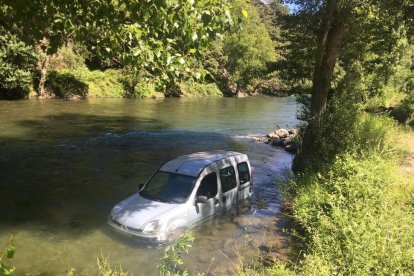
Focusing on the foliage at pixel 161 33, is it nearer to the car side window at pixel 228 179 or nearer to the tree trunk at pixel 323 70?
the car side window at pixel 228 179

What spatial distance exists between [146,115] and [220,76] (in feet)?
145

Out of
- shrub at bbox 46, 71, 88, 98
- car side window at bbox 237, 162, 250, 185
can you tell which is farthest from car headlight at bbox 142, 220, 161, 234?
shrub at bbox 46, 71, 88, 98

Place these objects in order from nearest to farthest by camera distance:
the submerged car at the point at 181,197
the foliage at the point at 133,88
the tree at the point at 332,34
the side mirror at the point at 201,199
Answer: the submerged car at the point at 181,197 < the side mirror at the point at 201,199 < the tree at the point at 332,34 < the foliage at the point at 133,88

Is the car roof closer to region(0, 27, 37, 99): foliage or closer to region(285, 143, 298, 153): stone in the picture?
region(285, 143, 298, 153): stone

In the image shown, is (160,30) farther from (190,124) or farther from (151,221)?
(190,124)

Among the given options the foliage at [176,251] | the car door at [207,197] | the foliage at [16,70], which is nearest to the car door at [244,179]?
the car door at [207,197]

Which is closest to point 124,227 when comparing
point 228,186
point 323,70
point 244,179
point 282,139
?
point 228,186

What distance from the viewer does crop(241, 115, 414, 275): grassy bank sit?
6141 mm

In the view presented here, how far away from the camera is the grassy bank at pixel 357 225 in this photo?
242 inches

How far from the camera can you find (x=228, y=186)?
12109 mm

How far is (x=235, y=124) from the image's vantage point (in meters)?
34.8

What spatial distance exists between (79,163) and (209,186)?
9.49m

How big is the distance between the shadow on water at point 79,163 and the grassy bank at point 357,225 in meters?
5.89

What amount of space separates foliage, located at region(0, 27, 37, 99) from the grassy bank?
3538cm
